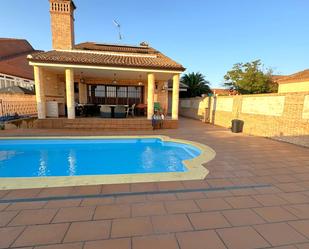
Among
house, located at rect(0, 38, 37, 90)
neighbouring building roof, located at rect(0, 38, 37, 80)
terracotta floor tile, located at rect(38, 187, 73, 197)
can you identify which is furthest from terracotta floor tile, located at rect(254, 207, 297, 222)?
neighbouring building roof, located at rect(0, 38, 37, 80)

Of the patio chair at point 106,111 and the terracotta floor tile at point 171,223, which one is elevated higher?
the patio chair at point 106,111

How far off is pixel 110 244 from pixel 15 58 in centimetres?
2769

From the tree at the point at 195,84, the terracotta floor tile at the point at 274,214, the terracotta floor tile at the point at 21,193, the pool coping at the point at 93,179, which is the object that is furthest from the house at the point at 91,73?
the terracotta floor tile at the point at 274,214

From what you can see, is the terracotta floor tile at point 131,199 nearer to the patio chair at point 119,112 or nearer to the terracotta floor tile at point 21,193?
the terracotta floor tile at point 21,193

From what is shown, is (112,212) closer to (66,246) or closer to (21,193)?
(66,246)

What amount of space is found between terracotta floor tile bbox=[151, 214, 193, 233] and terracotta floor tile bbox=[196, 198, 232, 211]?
1.41 feet

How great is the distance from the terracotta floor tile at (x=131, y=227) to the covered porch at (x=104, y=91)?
8.67 metres

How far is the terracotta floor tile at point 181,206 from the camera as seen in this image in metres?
2.69

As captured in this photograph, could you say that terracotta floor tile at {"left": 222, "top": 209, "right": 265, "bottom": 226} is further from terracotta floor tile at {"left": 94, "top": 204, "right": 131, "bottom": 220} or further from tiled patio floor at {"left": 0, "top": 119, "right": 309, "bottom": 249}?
terracotta floor tile at {"left": 94, "top": 204, "right": 131, "bottom": 220}

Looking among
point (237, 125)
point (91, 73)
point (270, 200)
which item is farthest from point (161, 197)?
point (91, 73)

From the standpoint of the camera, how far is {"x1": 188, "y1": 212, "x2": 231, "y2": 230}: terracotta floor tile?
2.36 m

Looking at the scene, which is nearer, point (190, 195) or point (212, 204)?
point (212, 204)

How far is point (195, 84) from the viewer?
2198 cm

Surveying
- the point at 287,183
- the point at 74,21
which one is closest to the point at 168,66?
the point at 287,183
